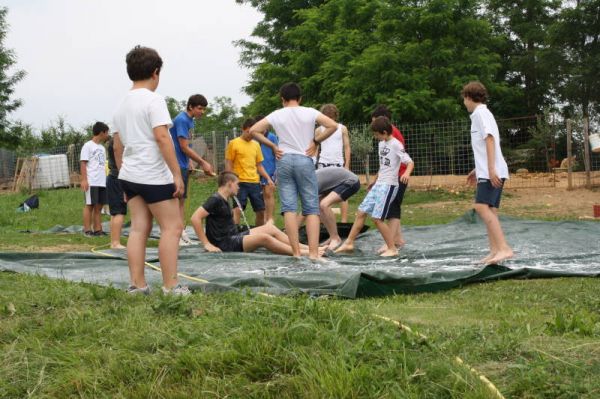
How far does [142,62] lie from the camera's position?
5.96 meters

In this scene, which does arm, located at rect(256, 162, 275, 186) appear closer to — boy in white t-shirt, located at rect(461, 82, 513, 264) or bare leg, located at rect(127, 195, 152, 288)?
boy in white t-shirt, located at rect(461, 82, 513, 264)

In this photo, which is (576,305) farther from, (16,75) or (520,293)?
(16,75)

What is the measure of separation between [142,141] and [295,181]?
2.76 m

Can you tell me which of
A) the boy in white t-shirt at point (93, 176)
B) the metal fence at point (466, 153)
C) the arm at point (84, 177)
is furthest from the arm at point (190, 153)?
the metal fence at point (466, 153)

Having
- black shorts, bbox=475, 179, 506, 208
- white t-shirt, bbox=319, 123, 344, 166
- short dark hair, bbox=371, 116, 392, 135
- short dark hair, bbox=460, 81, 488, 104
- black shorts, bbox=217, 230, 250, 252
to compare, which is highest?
short dark hair, bbox=460, 81, 488, 104

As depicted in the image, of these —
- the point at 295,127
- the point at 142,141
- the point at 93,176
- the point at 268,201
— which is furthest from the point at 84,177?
the point at 142,141

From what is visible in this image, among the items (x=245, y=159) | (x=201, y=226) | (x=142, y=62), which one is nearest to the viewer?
(x=142, y=62)

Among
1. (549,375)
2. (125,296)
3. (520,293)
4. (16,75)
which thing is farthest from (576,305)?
(16,75)

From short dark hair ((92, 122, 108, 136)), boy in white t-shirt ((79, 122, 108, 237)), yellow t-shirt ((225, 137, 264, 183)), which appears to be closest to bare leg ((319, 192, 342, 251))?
yellow t-shirt ((225, 137, 264, 183))

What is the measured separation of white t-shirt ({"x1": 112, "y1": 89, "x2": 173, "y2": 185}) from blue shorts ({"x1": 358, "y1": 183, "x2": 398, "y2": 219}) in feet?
11.8

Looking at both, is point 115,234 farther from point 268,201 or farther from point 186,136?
point 268,201

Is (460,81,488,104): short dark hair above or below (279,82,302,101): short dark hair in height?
below

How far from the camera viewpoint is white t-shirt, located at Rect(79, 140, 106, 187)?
474 inches

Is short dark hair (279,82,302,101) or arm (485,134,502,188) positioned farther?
short dark hair (279,82,302,101)
